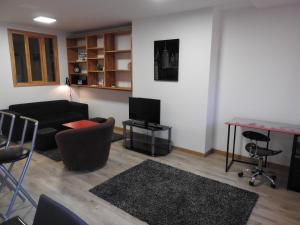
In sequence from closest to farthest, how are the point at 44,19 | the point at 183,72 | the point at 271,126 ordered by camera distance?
1. the point at 271,126
2. the point at 183,72
3. the point at 44,19

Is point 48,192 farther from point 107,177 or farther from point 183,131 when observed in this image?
point 183,131

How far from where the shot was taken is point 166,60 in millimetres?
4164

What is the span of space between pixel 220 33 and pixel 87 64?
3.39 m

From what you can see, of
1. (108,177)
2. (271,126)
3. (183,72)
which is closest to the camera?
(271,126)

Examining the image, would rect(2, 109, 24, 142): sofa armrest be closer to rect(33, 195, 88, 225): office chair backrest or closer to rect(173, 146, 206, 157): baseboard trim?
rect(173, 146, 206, 157): baseboard trim

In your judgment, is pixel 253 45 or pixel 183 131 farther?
pixel 183 131

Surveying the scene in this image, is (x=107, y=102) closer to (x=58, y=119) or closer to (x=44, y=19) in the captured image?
(x=58, y=119)

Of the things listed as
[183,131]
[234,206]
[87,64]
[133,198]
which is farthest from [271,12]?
[87,64]

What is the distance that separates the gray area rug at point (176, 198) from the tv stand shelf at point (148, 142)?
78cm

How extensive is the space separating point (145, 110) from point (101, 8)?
1.99 meters

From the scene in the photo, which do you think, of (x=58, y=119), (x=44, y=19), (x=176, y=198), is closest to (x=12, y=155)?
(x=176, y=198)

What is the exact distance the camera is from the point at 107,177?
10.7 feet

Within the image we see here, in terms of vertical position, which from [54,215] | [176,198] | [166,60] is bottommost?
[176,198]

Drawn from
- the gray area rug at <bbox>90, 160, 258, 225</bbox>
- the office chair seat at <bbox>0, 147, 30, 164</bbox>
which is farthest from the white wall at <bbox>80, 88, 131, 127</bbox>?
the office chair seat at <bbox>0, 147, 30, 164</bbox>
